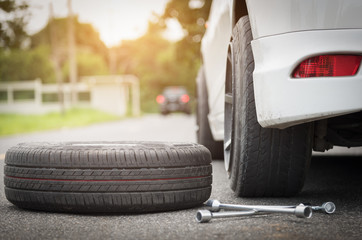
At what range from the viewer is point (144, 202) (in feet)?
8.79

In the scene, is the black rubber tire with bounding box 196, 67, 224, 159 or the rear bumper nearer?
the rear bumper

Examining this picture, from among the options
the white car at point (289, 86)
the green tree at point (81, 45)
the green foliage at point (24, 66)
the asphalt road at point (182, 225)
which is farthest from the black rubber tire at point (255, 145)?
the green tree at point (81, 45)

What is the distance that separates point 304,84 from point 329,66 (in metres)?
0.14

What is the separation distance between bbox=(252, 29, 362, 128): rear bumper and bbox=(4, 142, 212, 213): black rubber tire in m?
0.54

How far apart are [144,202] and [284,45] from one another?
1.00 meters

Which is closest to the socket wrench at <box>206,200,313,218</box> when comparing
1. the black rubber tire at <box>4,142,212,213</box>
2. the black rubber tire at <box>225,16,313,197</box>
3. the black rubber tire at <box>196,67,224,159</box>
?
the black rubber tire at <box>4,142,212,213</box>

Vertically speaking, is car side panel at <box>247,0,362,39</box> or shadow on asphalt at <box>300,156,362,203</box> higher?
car side panel at <box>247,0,362,39</box>

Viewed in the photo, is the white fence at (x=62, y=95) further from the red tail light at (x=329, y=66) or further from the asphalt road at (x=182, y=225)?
the red tail light at (x=329, y=66)

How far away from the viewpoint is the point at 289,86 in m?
2.49

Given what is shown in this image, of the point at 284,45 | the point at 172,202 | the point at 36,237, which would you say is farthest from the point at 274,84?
the point at 36,237

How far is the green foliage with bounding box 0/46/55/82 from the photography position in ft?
119

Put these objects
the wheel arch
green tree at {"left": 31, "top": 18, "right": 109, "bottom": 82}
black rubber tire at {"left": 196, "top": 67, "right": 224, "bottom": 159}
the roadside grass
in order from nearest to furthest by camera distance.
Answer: the wheel arch < black rubber tire at {"left": 196, "top": 67, "right": 224, "bottom": 159} < the roadside grass < green tree at {"left": 31, "top": 18, "right": 109, "bottom": 82}

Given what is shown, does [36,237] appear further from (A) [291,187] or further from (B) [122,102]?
(B) [122,102]

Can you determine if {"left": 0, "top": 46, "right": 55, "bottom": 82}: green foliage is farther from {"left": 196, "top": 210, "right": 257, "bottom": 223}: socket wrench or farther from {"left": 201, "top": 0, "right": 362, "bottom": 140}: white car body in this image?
{"left": 196, "top": 210, "right": 257, "bottom": 223}: socket wrench
